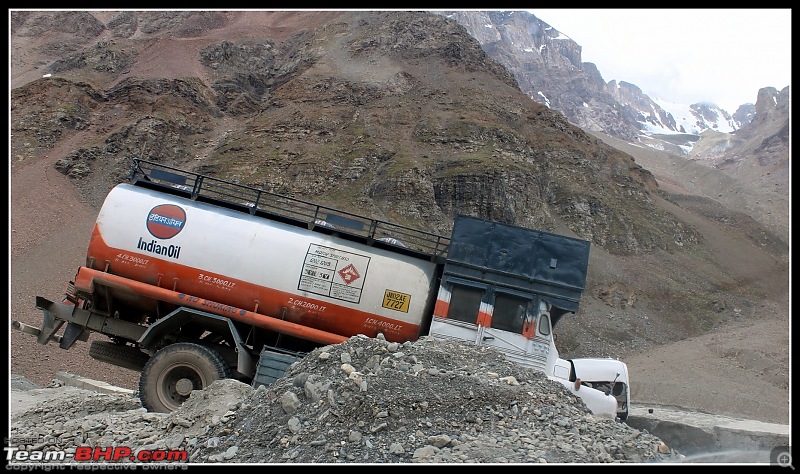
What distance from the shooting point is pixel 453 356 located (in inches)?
329

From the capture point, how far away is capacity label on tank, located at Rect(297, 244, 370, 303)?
10125 mm

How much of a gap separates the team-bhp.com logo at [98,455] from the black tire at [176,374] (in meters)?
2.76

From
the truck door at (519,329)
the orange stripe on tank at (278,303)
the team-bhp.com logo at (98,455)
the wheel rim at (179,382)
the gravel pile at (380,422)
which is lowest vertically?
the team-bhp.com logo at (98,455)

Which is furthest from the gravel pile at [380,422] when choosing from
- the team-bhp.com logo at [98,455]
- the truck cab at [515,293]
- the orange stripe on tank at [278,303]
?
the orange stripe on tank at [278,303]

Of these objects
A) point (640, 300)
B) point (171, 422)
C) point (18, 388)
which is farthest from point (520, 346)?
point (640, 300)

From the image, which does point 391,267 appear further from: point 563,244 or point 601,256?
point 601,256

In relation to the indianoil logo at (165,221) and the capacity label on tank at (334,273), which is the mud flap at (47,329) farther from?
the capacity label on tank at (334,273)

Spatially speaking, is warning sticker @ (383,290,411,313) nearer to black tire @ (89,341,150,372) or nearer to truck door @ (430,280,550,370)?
truck door @ (430,280,550,370)

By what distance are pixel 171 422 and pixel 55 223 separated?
31.8 metres

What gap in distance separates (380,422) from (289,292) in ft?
13.0

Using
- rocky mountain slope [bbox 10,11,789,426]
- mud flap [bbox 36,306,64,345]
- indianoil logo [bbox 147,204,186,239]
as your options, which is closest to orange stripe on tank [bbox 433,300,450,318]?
indianoil logo [bbox 147,204,186,239]

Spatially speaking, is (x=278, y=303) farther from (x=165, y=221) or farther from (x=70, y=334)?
(x=70, y=334)

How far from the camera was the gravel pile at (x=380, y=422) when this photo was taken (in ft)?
21.1

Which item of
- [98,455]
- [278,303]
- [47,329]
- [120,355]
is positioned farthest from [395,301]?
[47,329]
